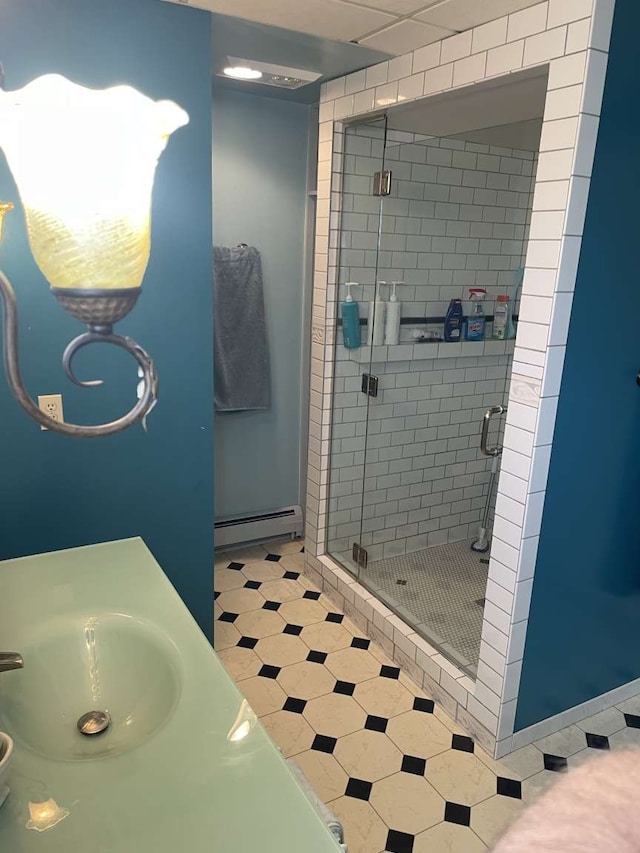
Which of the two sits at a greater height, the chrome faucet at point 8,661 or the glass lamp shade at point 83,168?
the glass lamp shade at point 83,168

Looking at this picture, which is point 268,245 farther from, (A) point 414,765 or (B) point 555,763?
(B) point 555,763

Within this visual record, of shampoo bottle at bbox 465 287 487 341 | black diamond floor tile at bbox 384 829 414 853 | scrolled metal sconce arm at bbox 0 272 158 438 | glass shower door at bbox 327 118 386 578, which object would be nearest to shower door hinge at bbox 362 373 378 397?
glass shower door at bbox 327 118 386 578

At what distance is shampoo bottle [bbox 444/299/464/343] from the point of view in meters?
3.20

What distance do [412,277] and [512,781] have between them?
7.27 ft

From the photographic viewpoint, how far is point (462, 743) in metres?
2.21

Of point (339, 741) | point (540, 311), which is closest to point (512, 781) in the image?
point (339, 741)

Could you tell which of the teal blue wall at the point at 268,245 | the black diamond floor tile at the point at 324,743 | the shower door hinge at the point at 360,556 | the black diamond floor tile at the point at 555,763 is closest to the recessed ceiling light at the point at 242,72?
the teal blue wall at the point at 268,245

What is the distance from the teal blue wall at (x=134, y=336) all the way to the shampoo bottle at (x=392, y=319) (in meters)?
1.14

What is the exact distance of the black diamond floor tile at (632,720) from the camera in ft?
7.61

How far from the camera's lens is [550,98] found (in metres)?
1.70

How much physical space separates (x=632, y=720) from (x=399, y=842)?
1.11 metres

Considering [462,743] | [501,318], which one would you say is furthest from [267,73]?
[462,743]

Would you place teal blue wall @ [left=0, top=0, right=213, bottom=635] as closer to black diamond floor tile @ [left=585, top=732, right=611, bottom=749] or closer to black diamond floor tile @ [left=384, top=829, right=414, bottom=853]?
black diamond floor tile @ [left=384, top=829, right=414, bottom=853]

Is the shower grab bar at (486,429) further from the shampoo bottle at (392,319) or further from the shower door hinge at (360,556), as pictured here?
the shower door hinge at (360,556)
